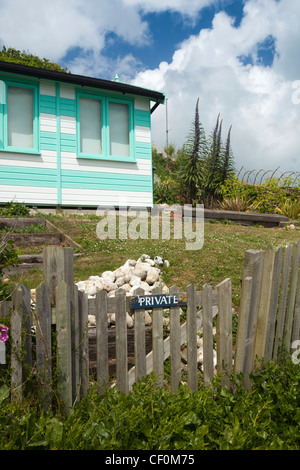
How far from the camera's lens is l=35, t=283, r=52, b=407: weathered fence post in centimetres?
261

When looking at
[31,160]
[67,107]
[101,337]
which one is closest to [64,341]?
[101,337]

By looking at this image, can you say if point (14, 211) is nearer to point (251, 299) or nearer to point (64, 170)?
point (64, 170)

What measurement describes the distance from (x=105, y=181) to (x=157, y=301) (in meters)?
9.00

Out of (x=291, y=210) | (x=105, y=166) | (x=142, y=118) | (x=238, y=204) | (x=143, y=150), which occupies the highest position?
(x=142, y=118)

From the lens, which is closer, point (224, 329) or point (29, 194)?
point (224, 329)

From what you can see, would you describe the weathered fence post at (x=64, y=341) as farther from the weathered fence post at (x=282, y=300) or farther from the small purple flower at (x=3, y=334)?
the weathered fence post at (x=282, y=300)

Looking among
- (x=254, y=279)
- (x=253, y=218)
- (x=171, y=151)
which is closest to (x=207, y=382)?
(x=254, y=279)

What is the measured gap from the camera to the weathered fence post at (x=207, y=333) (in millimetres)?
3248

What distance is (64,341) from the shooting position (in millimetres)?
2691

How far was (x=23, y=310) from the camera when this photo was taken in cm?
259

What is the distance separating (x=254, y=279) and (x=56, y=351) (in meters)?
1.80

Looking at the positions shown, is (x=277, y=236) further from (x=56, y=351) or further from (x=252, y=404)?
(x=56, y=351)

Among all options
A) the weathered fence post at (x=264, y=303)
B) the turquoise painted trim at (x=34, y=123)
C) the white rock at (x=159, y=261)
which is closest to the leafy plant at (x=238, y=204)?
the turquoise painted trim at (x=34, y=123)

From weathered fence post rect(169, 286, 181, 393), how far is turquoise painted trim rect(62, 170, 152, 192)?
866cm
